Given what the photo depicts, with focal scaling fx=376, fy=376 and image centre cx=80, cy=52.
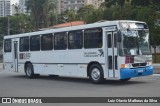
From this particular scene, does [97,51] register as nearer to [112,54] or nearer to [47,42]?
[112,54]

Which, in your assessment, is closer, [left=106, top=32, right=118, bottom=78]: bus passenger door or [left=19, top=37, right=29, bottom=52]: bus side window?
[left=106, top=32, right=118, bottom=78]: bus passenger door

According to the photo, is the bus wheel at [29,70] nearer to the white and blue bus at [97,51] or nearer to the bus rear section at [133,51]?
the white and blue bus at [97,51]

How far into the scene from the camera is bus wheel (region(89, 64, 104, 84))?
710 inches

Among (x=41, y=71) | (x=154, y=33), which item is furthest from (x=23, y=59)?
(x=154, y=33)

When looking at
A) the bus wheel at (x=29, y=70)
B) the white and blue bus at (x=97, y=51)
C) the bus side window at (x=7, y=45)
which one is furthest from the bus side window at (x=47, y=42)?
the bus side window at (x=7, y=45)

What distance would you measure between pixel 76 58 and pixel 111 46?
2756mm

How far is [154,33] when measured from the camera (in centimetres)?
4644

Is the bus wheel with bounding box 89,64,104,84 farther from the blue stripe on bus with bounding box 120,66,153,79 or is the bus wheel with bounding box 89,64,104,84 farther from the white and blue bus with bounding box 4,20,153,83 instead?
the blue stripe on bus with bounding box 120,66,153,79

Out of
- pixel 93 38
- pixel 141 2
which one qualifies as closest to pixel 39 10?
pixel 141 2

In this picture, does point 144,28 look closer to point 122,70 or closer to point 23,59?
point 122,70

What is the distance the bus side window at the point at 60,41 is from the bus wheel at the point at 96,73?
2.65 metres

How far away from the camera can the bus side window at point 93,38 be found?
59.5 feet

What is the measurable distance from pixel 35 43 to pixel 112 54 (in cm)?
749

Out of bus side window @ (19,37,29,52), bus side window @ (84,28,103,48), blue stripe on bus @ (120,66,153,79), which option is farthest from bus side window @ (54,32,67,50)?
blue stripe on bus @ (120,66,153,79)
